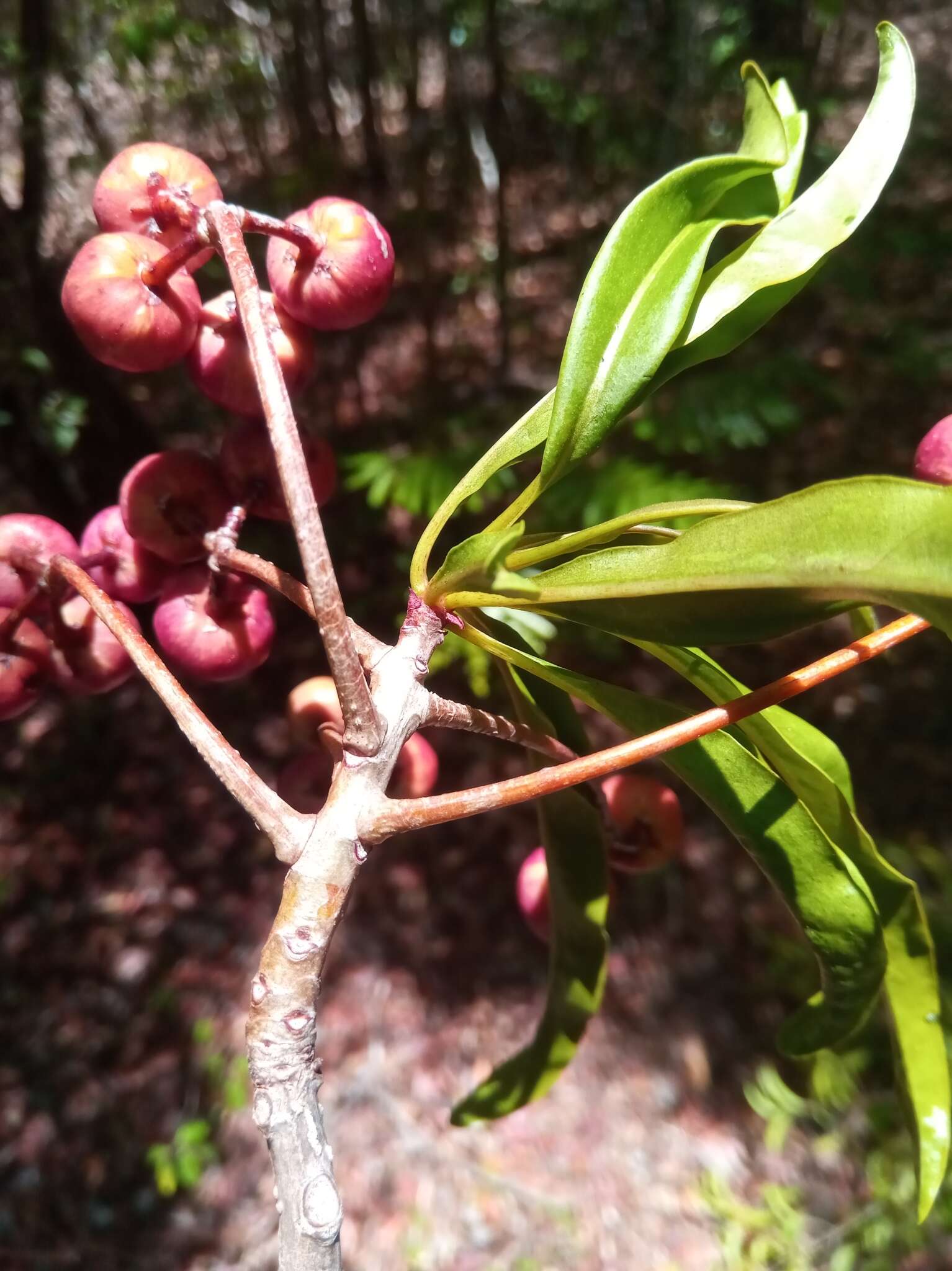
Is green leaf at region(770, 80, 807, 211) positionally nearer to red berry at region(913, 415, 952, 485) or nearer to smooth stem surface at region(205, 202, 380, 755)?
red berry at region(913, 415, 952, 485)

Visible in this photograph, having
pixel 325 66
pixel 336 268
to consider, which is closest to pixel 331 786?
pixel 336 268

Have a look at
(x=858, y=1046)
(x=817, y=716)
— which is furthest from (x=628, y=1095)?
(x=817, y=716)

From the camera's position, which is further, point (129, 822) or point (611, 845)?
point (129, 822)

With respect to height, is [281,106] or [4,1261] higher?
[281,106]

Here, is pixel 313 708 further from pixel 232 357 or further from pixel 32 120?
pixel 32 120

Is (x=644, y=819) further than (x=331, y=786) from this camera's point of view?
Yes

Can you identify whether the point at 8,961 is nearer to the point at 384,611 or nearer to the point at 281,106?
the point at 384,611

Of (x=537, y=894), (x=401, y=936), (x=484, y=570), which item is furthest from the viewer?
(x=401, y=936)

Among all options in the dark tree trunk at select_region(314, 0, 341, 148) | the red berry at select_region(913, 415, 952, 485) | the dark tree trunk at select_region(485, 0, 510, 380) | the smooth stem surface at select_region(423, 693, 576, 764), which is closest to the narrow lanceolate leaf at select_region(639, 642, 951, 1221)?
the smooth stem surface at select_region(423, 693, 576, 764)
